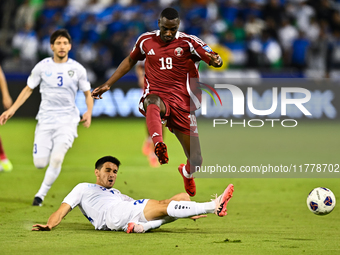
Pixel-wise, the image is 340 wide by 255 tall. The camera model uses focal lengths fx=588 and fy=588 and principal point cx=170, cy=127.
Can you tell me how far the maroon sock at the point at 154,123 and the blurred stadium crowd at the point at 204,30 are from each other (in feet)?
43.2

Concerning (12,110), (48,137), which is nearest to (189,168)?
(48,137)

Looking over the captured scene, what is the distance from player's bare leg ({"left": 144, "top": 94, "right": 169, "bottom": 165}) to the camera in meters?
6.76

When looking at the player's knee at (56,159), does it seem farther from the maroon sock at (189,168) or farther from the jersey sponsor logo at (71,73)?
the maroon sock at (189,168)

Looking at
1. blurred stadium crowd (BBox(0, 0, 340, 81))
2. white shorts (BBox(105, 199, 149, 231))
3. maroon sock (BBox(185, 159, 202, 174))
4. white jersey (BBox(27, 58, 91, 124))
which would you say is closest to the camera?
white shorts (BBox(105, 199, 149, 231))

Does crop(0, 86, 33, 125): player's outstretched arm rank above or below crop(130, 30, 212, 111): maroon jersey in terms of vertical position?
below

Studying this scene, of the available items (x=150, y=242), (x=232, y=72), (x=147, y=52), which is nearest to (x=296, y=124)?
(x=232, y=72)

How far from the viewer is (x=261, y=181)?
1201cm

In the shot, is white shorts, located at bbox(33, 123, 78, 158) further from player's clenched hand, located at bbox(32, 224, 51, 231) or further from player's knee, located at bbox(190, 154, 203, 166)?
player's clenched hand, located at bbox(32, 224, 51, 231)

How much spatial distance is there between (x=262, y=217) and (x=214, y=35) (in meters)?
13.5

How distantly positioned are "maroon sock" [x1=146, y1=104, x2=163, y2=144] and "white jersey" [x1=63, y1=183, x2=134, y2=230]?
2.92 ft

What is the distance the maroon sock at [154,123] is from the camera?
23.3 feet

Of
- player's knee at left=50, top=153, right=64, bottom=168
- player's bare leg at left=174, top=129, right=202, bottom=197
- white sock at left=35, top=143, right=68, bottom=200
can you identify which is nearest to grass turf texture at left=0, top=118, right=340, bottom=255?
white sock at left=35, top=143, right=68, bottom=200

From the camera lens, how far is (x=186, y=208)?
6.57m

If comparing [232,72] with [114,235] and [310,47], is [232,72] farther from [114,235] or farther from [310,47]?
[114,235]
